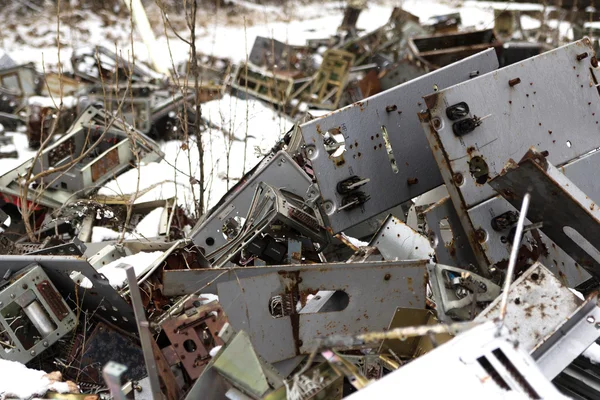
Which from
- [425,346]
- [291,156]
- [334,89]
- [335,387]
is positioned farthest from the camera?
[334,89]

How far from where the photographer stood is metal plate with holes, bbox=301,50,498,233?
12.5ft

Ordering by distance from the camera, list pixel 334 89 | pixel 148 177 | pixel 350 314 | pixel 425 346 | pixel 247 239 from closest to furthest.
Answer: pixel 425 346
pixel 350 314
pixel 247 239
pixel 148 177
pixel 334 89

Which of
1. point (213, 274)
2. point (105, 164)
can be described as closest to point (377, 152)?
point (213, 274)

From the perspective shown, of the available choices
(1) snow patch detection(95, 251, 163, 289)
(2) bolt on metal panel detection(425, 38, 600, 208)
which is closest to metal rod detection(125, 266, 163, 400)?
(1) snow patch detection(95, 251, 163, 289)

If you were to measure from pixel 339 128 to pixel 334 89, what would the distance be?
5.16m

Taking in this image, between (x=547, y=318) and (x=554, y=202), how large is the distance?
2.16ft

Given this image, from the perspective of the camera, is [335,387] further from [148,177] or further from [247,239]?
[148,177]

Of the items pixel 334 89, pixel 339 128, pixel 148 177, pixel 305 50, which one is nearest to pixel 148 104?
pixel 148 177

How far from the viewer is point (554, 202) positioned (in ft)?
10.2

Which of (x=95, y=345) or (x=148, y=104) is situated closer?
(x=95, y=345)

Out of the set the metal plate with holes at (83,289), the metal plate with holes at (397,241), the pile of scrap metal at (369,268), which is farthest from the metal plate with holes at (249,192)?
the metal plate with holes at (83,289)

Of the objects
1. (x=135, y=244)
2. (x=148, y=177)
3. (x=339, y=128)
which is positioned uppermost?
(x=339, y=128)

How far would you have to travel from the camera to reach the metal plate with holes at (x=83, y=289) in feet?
11.6

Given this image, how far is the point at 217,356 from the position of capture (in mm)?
2645
